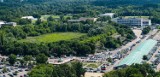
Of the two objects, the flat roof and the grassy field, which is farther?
the grassy field

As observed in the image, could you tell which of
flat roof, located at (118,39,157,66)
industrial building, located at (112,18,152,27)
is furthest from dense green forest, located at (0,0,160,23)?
flat roof, located at (118,39,157,66)

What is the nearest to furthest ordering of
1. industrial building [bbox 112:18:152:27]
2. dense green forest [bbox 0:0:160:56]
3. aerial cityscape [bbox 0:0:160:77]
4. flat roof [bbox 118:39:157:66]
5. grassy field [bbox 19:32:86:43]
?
aerial cityscape [bbox 0:0:160:77] → flat roof [bbox 118:39:157:66] → dense green forest [bbox 0:0:160:56] → grassy field [bbox 19:32:86:43] → industrial building [bbox 112:18:152:27]

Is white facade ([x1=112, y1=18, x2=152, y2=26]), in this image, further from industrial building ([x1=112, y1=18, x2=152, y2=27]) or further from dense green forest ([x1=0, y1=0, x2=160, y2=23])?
dense green forest ([x1=0, y1=0, x2=160, y2=23])

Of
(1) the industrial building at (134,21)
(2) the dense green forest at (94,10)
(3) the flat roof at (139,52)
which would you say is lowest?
(3) the flat roof at (139,52)

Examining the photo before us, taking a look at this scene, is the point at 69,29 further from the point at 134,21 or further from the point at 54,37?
the point at 134,21

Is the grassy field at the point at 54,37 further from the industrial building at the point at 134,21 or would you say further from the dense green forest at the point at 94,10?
the dense green forest at the point at 94,10

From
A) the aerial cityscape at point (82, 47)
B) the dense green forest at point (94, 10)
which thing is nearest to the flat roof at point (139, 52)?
the aerial cityscape at point (82, 47)

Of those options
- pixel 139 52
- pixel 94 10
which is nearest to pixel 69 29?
pixel 139 52

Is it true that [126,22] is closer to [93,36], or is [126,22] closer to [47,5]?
[93,36]
